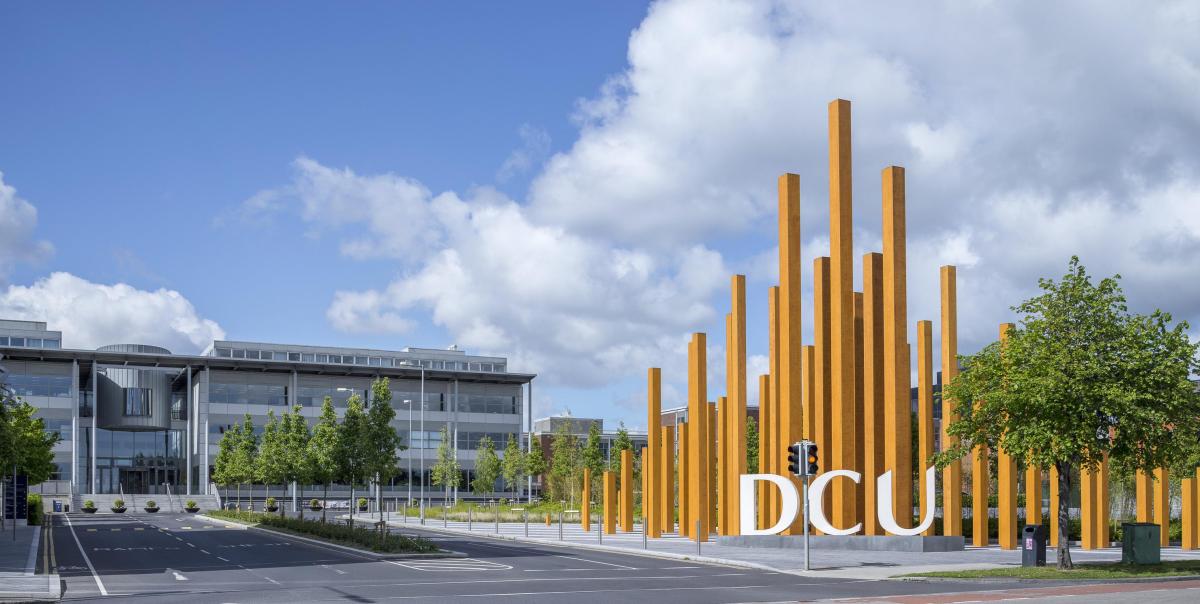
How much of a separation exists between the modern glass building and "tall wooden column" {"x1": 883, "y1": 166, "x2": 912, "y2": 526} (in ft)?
231

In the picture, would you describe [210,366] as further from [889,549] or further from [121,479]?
[889,549]

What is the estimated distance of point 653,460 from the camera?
1886 inches

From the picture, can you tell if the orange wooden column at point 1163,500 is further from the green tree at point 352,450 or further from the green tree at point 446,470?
the green tree at point 446,470

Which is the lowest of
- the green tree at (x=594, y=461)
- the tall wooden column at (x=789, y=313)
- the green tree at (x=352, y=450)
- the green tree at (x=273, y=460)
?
the green tree at (x=594, y=461)

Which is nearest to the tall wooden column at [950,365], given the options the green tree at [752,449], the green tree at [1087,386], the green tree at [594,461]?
the green tree at [1087,386]

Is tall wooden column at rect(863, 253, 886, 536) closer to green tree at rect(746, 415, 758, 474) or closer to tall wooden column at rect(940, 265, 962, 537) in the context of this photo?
tall wooden column at rect(940, 265, 962, 537)

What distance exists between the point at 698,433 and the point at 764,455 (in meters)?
2.71

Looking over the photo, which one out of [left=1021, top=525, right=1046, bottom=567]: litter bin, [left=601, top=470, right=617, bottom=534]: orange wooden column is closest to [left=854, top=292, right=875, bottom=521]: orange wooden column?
[left=1021, top=525, right=1046, bottom=567]: litter bin

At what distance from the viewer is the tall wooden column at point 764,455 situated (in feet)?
131

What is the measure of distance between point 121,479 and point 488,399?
37.3 m

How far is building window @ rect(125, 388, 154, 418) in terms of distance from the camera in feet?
358

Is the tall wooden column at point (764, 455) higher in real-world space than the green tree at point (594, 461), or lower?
higher

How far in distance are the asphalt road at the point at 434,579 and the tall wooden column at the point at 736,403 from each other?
678cm

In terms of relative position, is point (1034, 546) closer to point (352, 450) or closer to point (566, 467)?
point (352, 450)
